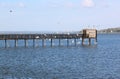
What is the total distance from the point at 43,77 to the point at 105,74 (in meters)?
7.34

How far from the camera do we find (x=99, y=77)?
41.4 metres

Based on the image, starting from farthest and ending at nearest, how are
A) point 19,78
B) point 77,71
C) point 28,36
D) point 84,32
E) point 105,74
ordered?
point 84,32 → point 28,36 → point 77,71 → point 105,74 → point 19,78

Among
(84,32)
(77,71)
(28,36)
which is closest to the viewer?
(77,71)

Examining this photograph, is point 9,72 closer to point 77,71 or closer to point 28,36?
point 77,71

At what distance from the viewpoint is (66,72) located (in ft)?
149

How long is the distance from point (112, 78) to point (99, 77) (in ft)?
4.67

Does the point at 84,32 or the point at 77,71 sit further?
the point at 84,32

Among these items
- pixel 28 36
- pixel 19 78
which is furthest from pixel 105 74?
pixel 28 36

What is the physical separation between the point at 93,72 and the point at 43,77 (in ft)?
24.1

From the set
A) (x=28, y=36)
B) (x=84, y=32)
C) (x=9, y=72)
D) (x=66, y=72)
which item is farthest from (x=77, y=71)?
(x=84, y=32)

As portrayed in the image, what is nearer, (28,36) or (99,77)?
(99,77)

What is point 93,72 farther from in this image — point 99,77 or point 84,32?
point 84,32

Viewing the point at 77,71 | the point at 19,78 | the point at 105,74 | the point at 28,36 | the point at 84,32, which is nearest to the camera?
the point at 19,78

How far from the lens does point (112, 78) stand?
40.8 metres
